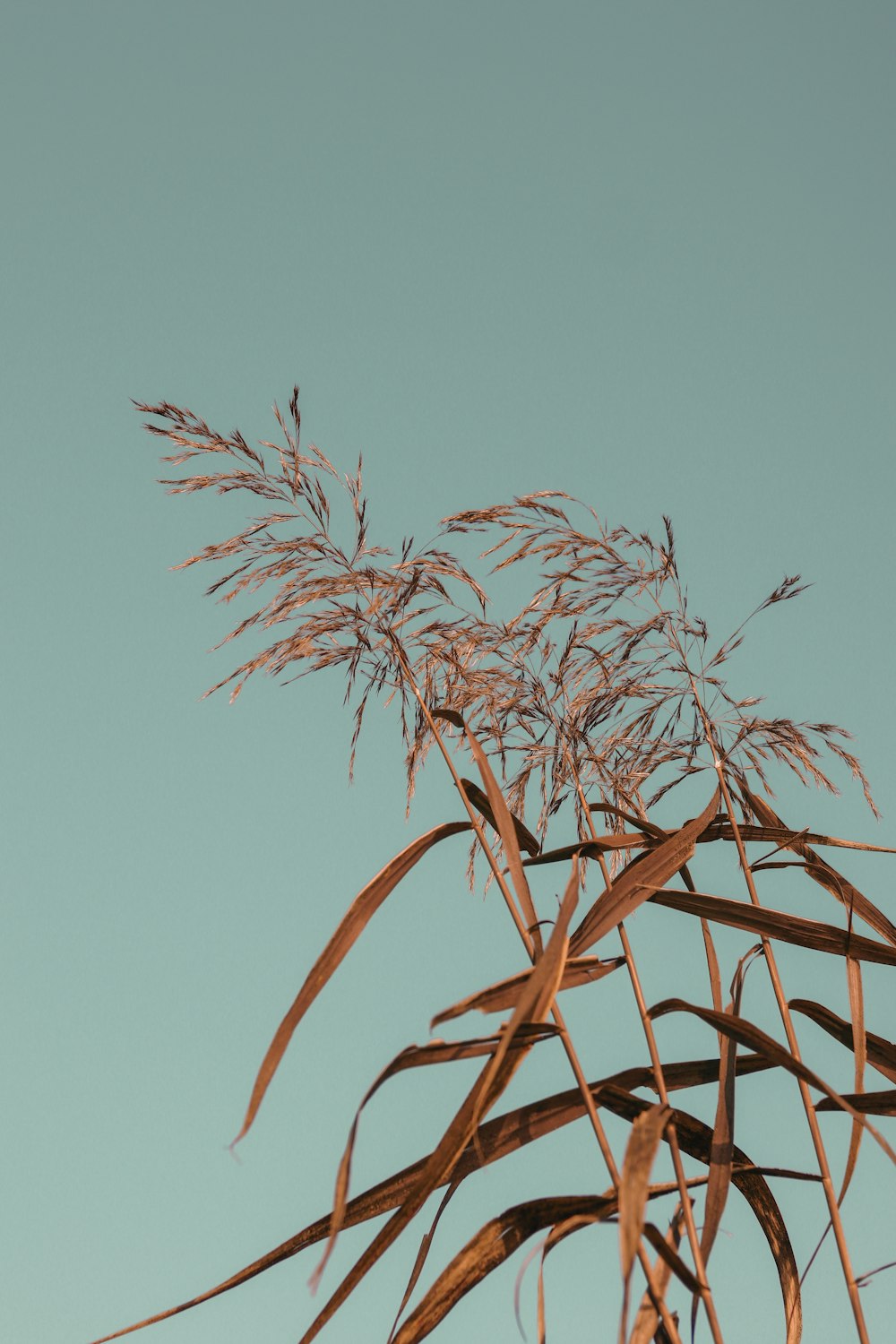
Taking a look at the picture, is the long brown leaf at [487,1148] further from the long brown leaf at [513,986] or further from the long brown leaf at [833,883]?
the long brown leaf at [833,883]

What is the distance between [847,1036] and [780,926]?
0.19m

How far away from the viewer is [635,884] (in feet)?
5.44

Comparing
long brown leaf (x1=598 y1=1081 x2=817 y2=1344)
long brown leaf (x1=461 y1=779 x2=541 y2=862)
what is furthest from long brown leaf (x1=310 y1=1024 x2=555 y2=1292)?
long brown leaf (x1=461 y1=779 x2=541 y2=862)

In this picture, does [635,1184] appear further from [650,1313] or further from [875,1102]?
[875,1102]

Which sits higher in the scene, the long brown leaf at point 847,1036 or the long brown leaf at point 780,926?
the long brown leaf at point 780,926

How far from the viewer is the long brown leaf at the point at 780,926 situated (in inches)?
65.4

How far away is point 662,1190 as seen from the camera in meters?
1.59

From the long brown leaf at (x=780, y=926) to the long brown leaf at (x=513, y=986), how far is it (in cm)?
11

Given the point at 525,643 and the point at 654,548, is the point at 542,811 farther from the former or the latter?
the point at 654,548

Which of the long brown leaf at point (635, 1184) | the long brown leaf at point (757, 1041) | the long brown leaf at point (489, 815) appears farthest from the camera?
the long brown leaf at point (489, 815)

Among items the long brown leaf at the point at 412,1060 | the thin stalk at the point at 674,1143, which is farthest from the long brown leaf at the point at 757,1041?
the long brown leaf at the point at 412,1060

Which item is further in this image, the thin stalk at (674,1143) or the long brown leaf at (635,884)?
the long brown leaf at (635,884)

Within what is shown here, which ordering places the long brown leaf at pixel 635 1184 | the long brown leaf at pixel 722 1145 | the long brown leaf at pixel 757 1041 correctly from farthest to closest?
1. the long brown leaf at pixel 722 1145
2. the long brown leaf at pixel 757 1041
3. the long brown leaf at pixel 635 1184

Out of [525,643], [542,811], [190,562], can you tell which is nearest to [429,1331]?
[542,811]
